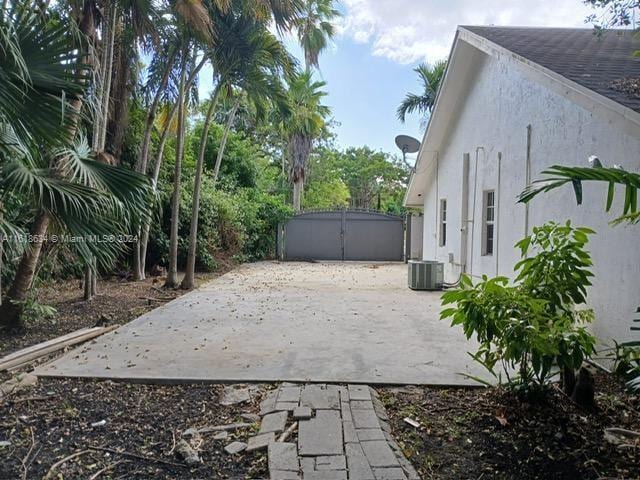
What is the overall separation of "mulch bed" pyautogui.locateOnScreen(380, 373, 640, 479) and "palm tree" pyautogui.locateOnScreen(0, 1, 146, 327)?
3443 mm

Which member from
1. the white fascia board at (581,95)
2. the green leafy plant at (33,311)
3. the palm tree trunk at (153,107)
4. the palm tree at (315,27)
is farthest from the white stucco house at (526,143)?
the green leafy plant at (33,311)

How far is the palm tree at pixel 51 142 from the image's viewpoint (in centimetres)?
389

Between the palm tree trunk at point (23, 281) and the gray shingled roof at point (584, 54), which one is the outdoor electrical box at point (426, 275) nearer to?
the gray shingled roof at point (584, 54)

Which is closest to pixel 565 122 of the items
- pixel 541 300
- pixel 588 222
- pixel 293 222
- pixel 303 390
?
pixel 588 222

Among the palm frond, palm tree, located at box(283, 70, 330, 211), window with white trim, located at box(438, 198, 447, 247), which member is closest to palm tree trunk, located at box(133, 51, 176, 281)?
the palm frond

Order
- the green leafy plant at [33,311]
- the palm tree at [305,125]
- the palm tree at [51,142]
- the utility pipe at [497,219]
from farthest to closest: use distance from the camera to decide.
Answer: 1. the palm tree at [305,125]
2. the utility pipe at [497,219]
3. the green leafy plant at [33,311]
4. the palm tree at [51,142]

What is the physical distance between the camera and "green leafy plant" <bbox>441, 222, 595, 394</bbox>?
8.95ft

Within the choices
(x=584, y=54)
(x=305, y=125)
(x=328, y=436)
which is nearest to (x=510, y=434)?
(x=328, y=436)

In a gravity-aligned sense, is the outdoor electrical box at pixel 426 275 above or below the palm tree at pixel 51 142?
below

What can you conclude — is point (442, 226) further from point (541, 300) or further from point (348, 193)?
point (348, 193)

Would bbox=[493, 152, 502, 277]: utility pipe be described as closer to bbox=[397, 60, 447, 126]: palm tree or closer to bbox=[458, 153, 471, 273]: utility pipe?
bbox=[458, 153, 471, 273]: utility pipe

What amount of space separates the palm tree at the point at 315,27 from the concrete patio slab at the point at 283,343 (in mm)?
5860

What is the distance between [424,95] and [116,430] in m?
19.1

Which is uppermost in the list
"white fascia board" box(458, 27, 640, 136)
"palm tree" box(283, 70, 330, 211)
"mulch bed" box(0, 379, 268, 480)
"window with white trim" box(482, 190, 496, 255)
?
"palm tree" box(283, 70, 330, 211)
